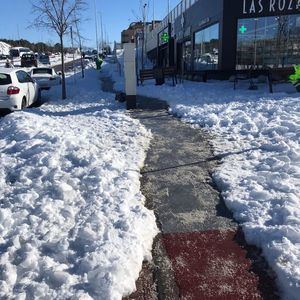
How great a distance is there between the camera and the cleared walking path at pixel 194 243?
11.4 feet

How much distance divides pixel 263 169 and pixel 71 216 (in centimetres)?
292

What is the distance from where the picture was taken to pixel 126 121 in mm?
10195

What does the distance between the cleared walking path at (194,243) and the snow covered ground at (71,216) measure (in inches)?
7.0

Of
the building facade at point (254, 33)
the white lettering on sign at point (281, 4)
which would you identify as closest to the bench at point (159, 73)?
the building facade at point (254, 33)

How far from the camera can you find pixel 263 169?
6020 mm

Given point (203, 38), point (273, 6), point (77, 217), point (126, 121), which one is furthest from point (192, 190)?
point (203, 38)

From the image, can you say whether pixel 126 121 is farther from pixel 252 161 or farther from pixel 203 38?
pixel 203 38

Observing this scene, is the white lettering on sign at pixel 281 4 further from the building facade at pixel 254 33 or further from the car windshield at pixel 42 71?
the car windshield at pixel 42 71

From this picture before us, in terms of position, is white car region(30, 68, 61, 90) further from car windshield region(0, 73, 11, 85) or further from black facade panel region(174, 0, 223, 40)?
black facade panel region(174, 0, 223, 40)

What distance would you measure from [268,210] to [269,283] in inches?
50.1

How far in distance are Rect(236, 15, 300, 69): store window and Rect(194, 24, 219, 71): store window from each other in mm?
1551

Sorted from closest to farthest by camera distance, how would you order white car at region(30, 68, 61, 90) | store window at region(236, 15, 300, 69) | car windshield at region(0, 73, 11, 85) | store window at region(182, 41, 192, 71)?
1. car windshield at region(0, 73, 11, 85)
2. store window at region(236, 15, 300, 69)
3. white car at region(30, 68, 61, 90)
4. store window at region(182, 41, 192, 71)

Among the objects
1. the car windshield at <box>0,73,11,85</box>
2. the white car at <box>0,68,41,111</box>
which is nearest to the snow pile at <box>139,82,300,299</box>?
the white car at <box>0,68,41,111</box>

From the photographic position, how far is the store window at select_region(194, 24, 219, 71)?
21.0 metres
